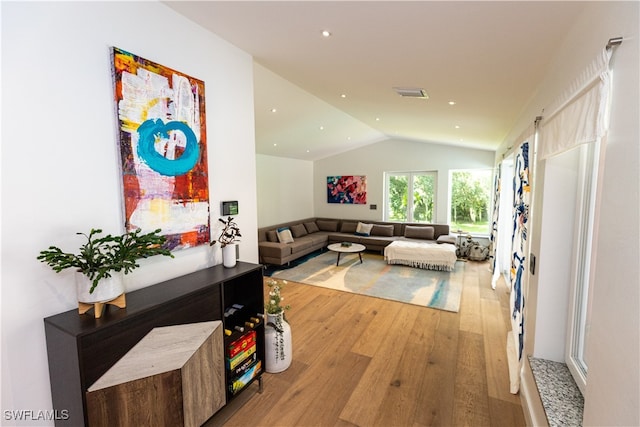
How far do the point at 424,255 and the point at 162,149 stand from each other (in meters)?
4.95

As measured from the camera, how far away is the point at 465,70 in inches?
85.1

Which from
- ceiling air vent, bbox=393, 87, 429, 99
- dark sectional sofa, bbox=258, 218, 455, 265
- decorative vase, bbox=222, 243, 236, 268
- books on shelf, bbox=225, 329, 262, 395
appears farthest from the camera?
dark sectional sofa, bbox=258, 218, 455, 265

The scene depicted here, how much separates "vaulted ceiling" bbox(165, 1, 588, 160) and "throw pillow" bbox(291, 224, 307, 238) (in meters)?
3.55

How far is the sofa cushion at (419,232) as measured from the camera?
6.69 m

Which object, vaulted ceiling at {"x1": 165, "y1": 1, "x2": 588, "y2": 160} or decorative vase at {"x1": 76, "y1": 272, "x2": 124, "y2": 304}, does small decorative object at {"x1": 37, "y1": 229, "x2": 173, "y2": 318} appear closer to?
decorative vase at {"x1": 76, "y1": 272, "x2": 124, "y2": 304}

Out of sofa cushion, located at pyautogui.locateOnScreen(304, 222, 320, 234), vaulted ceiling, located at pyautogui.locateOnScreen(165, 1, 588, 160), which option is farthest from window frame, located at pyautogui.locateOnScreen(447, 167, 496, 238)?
sofa cushion, located at pyautogui.locateOnScreen(304, 222, 320, 234)

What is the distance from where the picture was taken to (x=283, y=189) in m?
7.14

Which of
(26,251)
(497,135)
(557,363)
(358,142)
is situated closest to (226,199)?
(26,251)

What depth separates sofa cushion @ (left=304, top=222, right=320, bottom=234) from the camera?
24.7 feet

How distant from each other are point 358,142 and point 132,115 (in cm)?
629

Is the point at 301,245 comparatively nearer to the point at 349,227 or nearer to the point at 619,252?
the point at 349,227

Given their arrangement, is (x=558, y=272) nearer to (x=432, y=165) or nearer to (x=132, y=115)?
(x=132, y=115)

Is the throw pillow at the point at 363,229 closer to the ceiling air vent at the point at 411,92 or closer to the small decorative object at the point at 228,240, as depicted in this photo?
the ceiling air vent at the point at 411,92

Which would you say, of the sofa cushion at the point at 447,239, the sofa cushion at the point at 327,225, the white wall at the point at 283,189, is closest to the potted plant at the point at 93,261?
the white wall at the point at 283,189
